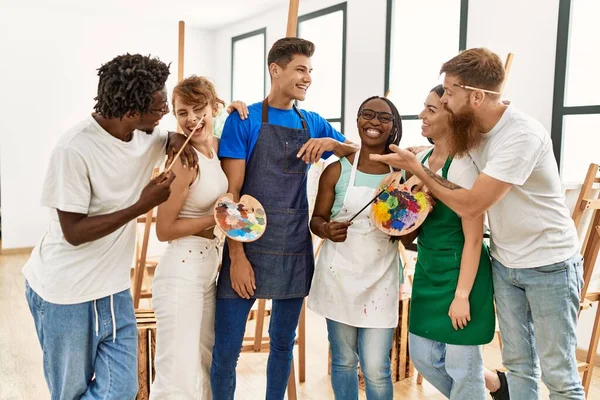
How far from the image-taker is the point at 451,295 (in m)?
1.87

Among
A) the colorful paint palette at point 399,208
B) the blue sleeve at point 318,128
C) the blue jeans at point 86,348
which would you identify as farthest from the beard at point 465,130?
the blue jeans at point 86,348

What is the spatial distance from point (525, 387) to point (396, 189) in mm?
871

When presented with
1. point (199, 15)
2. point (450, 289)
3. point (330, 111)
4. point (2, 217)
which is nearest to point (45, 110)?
point (2, 217)

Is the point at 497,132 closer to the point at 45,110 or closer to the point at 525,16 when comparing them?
the point at 525,16

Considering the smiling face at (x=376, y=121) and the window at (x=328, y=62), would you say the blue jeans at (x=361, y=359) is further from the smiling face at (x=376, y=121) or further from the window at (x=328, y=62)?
the window at (x=328, y=62)

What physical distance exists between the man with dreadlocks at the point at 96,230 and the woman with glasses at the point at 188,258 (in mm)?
224

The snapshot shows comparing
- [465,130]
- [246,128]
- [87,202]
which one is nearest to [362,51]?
[246,128]

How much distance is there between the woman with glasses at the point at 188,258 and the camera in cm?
190

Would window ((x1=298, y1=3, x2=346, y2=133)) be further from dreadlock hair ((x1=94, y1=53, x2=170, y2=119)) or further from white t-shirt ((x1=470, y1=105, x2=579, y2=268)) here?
dreadlock hair ((x1=94, y1=53, x2=170, y2=119))

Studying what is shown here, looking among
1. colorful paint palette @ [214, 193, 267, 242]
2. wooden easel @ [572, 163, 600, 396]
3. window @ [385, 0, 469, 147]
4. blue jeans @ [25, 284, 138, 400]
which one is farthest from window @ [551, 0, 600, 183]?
blue jeans @ [25, 284, 138, 400]

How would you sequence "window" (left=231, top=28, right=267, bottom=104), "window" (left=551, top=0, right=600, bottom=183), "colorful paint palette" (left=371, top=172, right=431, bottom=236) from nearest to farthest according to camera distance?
1. "colorful paint palette" (left=371, top=172, right=431, bottom=236)
2. "window" (left=551, top=0, right=600, bottom=183)
3. "window" (left=231, top=28, right=267, bottom=104)

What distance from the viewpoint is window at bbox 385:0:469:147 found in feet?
14.9

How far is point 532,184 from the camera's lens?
1793mm

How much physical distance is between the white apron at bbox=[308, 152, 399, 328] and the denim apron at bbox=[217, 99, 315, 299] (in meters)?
0.15
